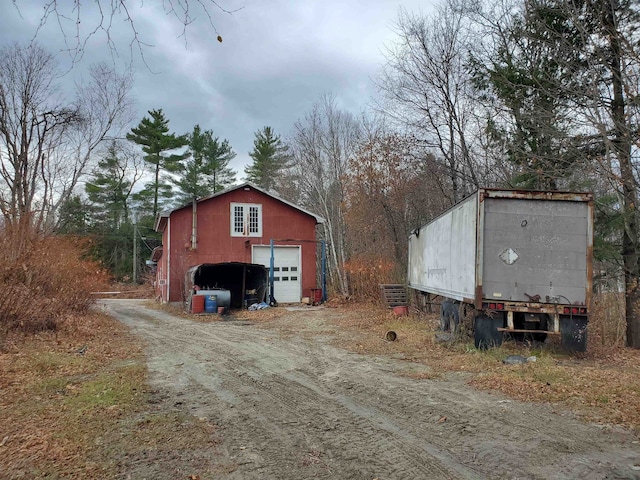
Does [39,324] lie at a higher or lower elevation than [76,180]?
lower

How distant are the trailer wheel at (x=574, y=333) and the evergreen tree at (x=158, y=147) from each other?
41.3 m

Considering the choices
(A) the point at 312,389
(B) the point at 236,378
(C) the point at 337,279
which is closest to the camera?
(A) the point at 312,389

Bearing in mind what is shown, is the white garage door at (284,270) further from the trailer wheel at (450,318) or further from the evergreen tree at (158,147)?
the evergreen tree at (158,147)

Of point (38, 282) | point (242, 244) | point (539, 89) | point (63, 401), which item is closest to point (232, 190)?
point (242, 244)

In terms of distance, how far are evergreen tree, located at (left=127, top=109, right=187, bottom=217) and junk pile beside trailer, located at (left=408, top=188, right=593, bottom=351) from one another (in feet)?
132

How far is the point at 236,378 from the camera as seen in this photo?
7.52 meters

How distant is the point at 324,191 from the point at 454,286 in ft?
61.0

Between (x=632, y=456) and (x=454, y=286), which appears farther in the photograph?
(x=454, y=286)

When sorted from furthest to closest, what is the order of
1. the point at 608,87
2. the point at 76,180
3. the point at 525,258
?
the point at 76,180 → the point at 608,87 → the point at 525,258

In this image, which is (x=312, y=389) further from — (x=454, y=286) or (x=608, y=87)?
(x=608, y=87)

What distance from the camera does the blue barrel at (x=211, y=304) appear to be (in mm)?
19047

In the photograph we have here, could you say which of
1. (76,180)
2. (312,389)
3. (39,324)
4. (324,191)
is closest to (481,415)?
(312,389)

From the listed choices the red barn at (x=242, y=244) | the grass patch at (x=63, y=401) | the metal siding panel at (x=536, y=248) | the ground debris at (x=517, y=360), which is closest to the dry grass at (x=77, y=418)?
the grass patch at (x=63, y=401)

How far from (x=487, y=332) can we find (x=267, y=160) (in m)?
38.4
